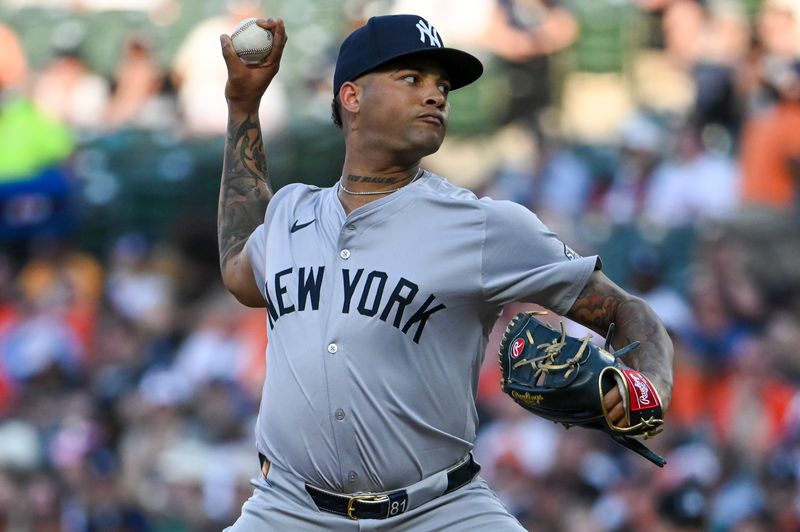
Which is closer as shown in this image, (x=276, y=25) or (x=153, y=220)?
(x=276, y=25)

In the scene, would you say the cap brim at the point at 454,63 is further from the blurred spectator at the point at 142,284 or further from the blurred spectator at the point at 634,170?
the blurred spectator at the point at 142,284

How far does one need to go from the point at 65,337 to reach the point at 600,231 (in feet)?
14.1

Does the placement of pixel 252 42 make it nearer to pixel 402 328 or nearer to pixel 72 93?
pixel 402 328

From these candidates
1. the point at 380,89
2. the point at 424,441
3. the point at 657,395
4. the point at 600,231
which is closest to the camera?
the point at 657,395

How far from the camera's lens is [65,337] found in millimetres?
10602

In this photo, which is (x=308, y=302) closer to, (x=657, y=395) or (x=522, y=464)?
(x=657, y=395)

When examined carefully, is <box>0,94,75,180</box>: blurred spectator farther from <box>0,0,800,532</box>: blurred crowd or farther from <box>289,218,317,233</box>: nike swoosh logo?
<box>289,218,317,233</box>: nike swoosh logo

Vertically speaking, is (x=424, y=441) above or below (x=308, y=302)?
below

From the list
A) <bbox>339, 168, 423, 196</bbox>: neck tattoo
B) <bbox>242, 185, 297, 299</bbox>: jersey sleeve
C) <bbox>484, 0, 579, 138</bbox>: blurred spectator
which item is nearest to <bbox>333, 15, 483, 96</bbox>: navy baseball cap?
<bbox>339, 168, 423, 196</bbox>: neck tattoo

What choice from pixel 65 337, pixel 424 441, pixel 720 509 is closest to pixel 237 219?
pixel 424 441

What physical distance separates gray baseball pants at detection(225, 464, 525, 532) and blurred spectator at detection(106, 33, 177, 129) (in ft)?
25.9

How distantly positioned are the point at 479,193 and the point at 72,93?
4628 mm

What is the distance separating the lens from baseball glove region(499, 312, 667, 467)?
3520 millimetres

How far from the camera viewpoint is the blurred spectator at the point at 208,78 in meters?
11.1
